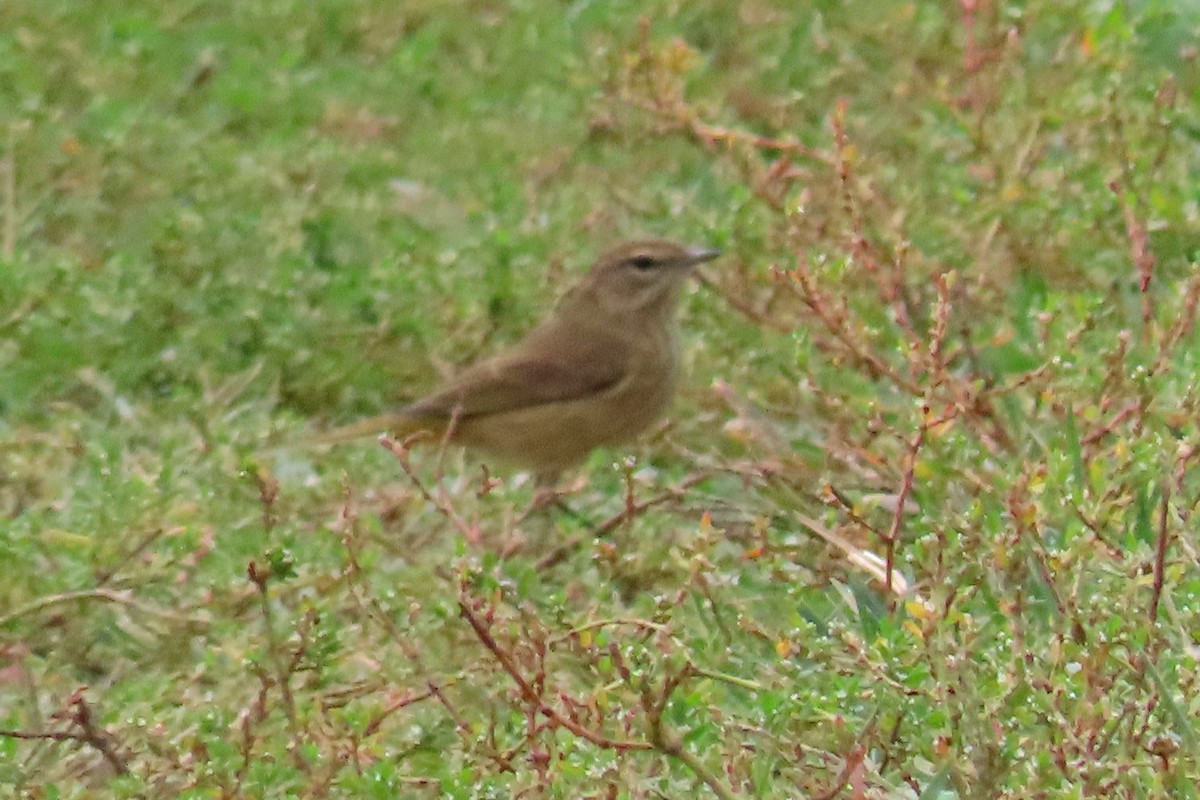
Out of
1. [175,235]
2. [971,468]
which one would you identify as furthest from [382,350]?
[971,468]

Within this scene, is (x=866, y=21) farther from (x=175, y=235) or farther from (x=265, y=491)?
(x=265, y=491)

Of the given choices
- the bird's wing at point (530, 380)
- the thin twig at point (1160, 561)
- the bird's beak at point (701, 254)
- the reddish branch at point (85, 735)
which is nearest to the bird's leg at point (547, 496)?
the bird's wing at point (530, 380)

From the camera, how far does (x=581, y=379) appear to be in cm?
575

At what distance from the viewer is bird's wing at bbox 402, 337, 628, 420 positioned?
220 inches

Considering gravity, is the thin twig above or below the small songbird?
above

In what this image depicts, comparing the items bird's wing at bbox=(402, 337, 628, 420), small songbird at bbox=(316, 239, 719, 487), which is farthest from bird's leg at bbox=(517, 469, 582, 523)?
bird's wing at bbox=(402, 337, 628, 420)

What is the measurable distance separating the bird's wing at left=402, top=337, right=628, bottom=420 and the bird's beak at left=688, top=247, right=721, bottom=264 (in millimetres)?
294

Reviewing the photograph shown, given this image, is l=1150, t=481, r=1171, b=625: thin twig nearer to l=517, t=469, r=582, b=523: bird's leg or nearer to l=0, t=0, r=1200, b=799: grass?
l=0, t=0, r=1200, b=799: grass

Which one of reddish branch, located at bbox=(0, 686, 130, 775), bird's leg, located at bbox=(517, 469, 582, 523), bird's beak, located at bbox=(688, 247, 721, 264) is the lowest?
bird's leg, located at bbox=(517, 469, 582, 523)

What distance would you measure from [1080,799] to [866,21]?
5.60 meters

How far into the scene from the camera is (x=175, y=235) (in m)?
5.96

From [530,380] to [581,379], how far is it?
0.42 feet

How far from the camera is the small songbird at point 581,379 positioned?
18.4 feet

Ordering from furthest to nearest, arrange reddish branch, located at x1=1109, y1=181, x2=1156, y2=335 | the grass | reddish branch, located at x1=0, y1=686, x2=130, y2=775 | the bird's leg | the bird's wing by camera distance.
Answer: the bird's wing → the bird's leg → reddish branch, located at x1=1109, y1=181, x2=1156, y2=335 → reddish branch, located at x1=0, y1=686, x2=130, y2=775 → the grass
